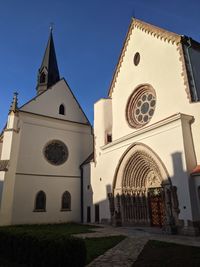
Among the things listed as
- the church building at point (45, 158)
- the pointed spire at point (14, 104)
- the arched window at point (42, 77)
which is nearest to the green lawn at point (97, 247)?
the church building at point (45, 158)

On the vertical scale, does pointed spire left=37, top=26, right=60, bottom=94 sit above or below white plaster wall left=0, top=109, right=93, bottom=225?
above

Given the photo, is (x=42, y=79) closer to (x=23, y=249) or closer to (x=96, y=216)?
(x=96, y=216)

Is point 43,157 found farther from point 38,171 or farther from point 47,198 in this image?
point 47,198

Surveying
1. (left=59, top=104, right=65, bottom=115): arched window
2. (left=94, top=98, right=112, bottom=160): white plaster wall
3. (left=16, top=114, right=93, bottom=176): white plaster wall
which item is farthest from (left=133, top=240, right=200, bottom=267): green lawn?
(left=59, top=104, right=65, bottom=115): arched window

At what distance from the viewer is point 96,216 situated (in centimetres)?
2056

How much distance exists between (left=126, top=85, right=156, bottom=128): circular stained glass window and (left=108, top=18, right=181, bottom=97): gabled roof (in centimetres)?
353

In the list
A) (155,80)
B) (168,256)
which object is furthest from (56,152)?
(168,256)

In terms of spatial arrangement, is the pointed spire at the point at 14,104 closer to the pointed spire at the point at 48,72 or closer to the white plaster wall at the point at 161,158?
the pointed spire at the point at 48,72

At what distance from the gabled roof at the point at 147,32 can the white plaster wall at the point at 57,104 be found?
17.5 ft

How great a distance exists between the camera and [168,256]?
7.42m

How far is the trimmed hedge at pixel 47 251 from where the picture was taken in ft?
19.4

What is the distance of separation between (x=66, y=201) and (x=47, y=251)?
56.0 feet

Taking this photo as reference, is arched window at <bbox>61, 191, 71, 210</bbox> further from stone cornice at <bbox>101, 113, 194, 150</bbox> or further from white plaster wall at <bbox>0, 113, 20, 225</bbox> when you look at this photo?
stone cornice at <bbox>101, 113, 194, 150</bbox>

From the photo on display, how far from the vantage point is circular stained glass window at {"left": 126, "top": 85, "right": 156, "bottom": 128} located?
57.4 feet
